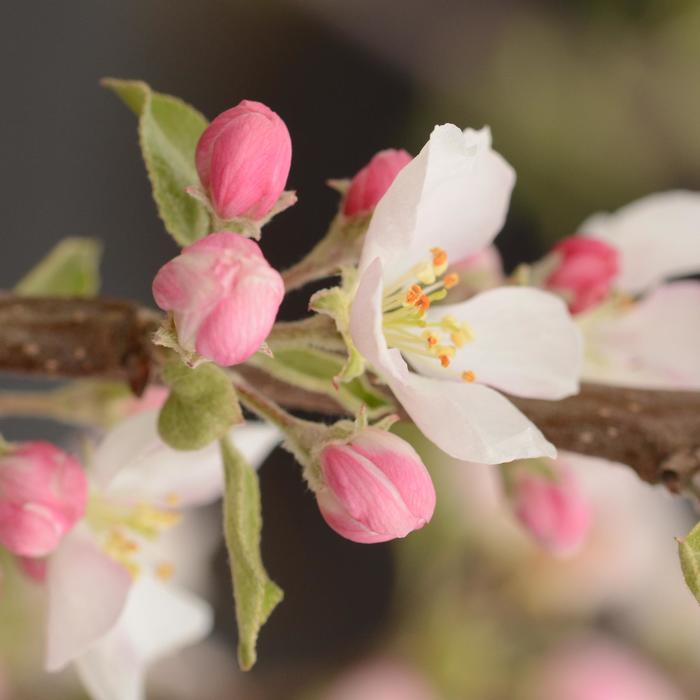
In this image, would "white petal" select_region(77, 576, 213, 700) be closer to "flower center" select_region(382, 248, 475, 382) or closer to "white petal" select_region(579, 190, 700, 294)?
"flower center" select_region(382, 248, 475, 382)

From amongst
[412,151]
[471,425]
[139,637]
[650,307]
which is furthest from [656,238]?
[412,151]

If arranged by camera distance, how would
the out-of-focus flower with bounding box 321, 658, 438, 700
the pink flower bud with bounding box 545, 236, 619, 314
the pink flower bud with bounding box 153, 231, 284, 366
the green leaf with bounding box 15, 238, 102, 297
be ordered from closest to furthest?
the pink flower bud with bounding box 153, 231, 284, 366 < the pink flower bud with bounding box 545, 236, 619, 314 < the green leaf with bounding box 15, 238, 102, 297 < the out-of-focus flower with bounding box 321, 658, 438, 700

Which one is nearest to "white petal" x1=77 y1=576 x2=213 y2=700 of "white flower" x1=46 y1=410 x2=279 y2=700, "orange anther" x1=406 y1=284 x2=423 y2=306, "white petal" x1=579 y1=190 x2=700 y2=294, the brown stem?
"white flower" x1=46 y1=410 x2=279 y2=700

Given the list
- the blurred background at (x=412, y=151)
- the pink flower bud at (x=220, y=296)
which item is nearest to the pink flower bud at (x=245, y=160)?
the pink flower bud at (x=220, y=296)

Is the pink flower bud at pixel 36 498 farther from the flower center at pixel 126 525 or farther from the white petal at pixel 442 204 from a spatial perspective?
the white petal at pixel 442 204

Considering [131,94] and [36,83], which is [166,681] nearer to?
[36,83]

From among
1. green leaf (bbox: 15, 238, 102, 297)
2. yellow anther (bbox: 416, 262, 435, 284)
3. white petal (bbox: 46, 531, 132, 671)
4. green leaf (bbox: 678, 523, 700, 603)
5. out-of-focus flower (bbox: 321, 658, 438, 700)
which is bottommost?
out-of-focus flower (bbox: 321, 658, 438, 700)

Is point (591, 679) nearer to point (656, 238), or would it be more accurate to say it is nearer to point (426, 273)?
point (656, 238)
